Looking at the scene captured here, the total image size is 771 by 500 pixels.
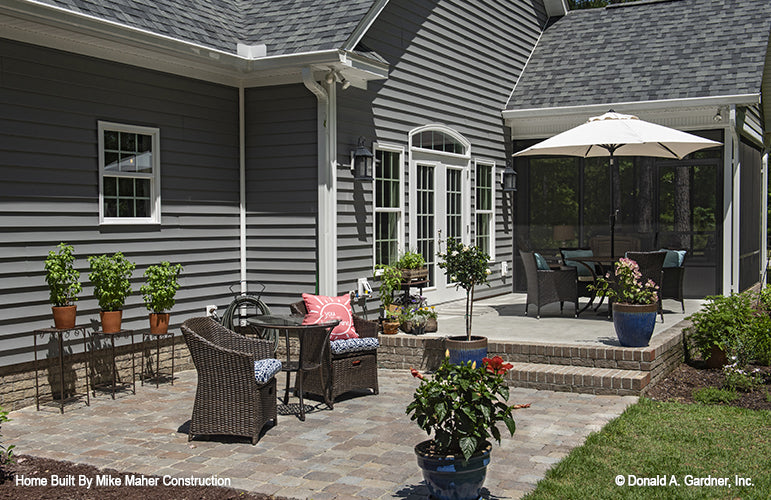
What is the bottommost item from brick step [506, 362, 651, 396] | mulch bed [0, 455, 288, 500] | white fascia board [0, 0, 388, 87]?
mulch bed [0, 455, 288, 500]

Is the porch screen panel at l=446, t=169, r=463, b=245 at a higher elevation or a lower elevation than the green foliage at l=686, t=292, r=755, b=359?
higher

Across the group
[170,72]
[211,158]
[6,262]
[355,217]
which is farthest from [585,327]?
[6,262]

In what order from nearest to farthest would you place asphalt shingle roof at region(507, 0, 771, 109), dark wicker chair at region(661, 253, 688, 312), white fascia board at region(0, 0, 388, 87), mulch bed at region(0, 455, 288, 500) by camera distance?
mulch bed at region(0, 455, 288, 500) < white fascia board at region(0, 0, 388, 87) < dark wicker chair at region(661, 253, 688, 312) < asphalt shingle roof at region(507, 0, 771, 109)

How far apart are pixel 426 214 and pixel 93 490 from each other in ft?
21.7

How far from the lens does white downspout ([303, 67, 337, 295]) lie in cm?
816

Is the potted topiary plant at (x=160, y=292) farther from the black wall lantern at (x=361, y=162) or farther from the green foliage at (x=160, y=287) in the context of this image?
the black wall lantern at (x=361, y=162)

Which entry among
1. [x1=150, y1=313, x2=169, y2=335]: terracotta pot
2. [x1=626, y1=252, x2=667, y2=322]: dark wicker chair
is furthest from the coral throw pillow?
[x1=626, y1=252, x2=667, y2=322]: dark wicker chair

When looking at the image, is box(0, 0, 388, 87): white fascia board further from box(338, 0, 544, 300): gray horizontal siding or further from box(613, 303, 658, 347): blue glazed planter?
box(613, 303, 658, 347): blue glazed planter

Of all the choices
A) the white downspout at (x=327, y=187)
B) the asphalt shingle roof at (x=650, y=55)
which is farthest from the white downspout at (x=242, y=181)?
the asphalt shingle roof at (x=650, y=55)

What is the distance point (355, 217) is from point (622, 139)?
308 centimetres

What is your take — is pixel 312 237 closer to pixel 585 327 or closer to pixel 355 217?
pixel 355 217

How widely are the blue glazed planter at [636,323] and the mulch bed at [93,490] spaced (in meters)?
4.05

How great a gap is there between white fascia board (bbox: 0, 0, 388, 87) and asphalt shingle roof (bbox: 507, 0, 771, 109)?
4.91m

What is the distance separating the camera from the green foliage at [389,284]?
8453 millimetres
